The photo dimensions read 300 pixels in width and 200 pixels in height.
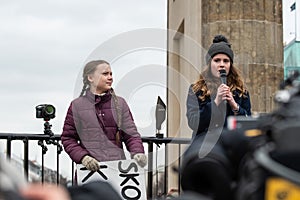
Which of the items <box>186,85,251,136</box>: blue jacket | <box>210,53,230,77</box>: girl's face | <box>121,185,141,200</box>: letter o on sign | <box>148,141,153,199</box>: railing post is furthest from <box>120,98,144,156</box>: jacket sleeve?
<box>148,141,153,199</box>: railing post


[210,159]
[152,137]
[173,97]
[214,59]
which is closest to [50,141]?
[152,137]

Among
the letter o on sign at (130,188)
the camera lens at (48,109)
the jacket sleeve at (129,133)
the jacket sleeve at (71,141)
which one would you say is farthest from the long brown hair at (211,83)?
the camera lens at (48,109)

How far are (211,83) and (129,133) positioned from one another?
939 millimetres

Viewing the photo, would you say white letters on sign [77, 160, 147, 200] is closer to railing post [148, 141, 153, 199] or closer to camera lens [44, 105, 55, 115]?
railing post [148, 141, 153, 199]

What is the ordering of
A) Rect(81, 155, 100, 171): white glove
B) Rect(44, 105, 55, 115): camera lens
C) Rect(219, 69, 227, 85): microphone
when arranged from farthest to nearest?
Rect(44, 105, 55, 115): camera lens < Rect(81, 155, 100, 171): white glove < Rect(219, 69, 227, 85): microphone

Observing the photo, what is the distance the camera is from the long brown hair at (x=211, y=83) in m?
4.60

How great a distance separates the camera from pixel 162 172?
7.20 meters

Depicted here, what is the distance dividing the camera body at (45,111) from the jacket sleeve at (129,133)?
1.37 meters

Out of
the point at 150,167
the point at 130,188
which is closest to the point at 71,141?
the point at 130,188

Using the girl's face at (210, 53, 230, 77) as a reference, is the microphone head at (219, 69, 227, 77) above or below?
below

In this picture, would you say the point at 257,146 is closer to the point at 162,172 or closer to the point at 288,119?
the point at 288,119

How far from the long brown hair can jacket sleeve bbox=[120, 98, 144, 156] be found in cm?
84

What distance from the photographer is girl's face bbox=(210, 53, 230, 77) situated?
4.62 metres

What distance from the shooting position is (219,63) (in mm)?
4660
